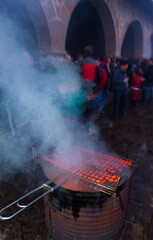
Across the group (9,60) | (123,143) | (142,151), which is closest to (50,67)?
(9,60)

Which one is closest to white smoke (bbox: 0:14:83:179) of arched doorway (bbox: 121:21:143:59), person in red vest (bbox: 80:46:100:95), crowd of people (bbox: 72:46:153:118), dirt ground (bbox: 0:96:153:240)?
dirt ground (bbox: 0:96:153:240)

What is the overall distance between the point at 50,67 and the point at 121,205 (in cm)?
397

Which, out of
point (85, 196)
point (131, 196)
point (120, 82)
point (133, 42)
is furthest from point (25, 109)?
point (133, 42)

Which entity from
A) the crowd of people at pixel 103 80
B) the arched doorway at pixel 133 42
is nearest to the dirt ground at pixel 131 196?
the crowd of people at pixel 103 80

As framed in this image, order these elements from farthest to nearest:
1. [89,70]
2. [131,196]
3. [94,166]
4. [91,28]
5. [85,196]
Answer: [91,28]
[89,70]
[131,196]
[94,166]
[85,196]

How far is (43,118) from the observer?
380cm

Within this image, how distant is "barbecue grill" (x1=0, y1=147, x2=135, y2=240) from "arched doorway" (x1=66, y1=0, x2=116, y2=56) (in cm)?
807

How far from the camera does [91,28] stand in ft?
31.2

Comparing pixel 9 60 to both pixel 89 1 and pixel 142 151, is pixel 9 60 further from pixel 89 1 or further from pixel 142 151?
pixel 89 1

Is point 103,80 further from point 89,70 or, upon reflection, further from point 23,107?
point 23,107

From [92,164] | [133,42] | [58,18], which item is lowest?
[92,164]

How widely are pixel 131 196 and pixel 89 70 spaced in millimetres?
4072

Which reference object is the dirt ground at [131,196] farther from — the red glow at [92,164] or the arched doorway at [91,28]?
the arched doorway at [91,28]

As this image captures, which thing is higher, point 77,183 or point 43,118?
point 43,118
